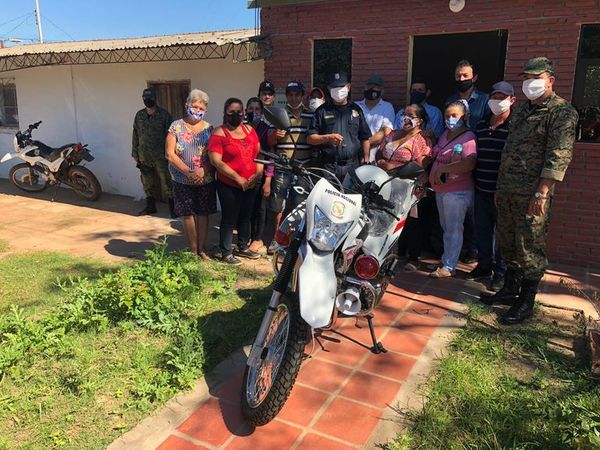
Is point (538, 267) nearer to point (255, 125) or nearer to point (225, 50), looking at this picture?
point (255, 125)

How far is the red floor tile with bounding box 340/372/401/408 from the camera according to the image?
2.88 m

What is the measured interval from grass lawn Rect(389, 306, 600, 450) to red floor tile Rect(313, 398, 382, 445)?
0.56ft

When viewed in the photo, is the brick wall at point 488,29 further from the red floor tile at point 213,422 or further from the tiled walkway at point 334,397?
the red floor tile at point 213,422

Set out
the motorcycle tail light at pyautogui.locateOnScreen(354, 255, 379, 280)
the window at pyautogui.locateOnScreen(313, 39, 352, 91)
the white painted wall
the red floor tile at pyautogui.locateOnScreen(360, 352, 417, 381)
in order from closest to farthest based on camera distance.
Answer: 1. the motorcycle tail light at pyautogui.locateOnScreen(354, 255, 379, 280)
2. the red floor tile at pyautogui.locateOnScreen(360, 352, 417, 381)
3. the window at pyautogui.locateOnScreen(313, 39, 352, 91)
4. the white painted wall

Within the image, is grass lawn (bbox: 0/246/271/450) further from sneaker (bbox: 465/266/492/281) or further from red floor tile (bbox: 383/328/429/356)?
sneaker (bbox: 465/266/492/281)

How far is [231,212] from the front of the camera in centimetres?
516

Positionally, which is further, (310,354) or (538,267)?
(538,267)

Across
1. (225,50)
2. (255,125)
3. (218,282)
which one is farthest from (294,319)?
(225,50)

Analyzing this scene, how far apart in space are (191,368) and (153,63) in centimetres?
618

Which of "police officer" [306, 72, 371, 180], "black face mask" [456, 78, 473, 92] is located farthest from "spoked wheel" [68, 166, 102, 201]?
"black face mask" [456, 78, 473, 92]

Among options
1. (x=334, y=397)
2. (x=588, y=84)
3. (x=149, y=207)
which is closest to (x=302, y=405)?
(x=334, y=397)

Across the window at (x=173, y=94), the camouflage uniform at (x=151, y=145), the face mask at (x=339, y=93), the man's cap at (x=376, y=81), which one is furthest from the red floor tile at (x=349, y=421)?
the window at (x=173, y=94)

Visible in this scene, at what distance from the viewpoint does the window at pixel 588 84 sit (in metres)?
4.86

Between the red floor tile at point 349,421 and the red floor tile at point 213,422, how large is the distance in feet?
1.50
